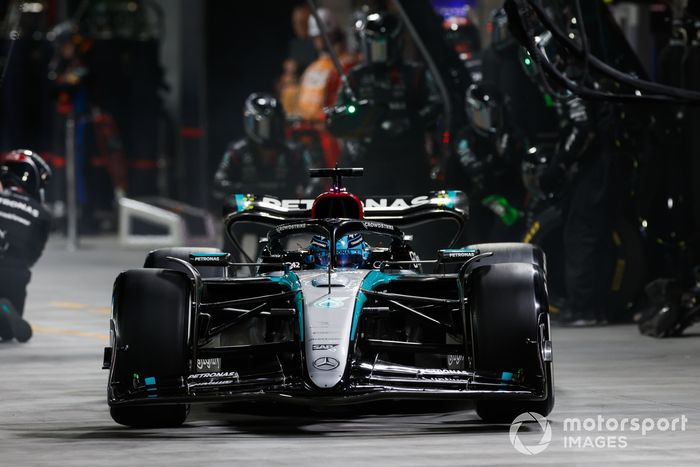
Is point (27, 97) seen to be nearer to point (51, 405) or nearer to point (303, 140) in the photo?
point (303, 140)

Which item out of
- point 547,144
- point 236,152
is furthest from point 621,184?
point 236,152

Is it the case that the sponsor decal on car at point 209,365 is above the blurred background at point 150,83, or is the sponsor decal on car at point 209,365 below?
below

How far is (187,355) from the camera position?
9.41m

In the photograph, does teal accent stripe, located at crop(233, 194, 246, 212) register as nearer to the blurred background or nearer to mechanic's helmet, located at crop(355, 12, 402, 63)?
mechanic's helmet, located at crop(355, 12, 402, 63)

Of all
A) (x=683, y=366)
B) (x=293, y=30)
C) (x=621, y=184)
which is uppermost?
(x=293, y=30)

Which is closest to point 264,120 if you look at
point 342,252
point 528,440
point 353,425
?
point 342,252

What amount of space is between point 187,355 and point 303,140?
509 inches

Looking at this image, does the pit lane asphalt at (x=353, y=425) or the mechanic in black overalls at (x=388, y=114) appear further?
the mechanic in black overalls at (x=388, y=114)

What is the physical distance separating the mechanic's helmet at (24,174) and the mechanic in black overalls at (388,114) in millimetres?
3621

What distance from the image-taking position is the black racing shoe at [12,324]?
1438cm

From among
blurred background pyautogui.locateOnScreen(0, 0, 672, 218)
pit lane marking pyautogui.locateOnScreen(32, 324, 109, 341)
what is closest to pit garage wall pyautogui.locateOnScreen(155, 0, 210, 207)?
blurred background pyautogui.locateOnScreen(0, 0, 672, 218)

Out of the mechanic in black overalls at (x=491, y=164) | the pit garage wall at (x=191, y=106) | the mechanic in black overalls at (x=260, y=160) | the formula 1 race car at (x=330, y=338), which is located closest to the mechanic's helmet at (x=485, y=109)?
the mechanic in black overalls at (x=491, y=164)
